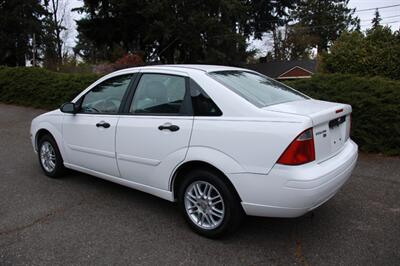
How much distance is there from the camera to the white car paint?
2834 mm

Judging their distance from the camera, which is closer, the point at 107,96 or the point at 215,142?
the point at 215,142

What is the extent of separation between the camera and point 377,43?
30.7 feet

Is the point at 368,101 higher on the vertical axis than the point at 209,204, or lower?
higher

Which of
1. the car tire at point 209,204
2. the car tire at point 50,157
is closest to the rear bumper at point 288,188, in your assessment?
the car tire at point 209,204

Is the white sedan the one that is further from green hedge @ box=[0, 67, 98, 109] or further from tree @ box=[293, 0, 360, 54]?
tree @ box=[293, 0, 360, 54]

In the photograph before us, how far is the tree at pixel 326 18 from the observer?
1880 inches

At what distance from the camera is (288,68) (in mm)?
35406

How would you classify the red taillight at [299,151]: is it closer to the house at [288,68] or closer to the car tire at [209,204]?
the car tire at [209,204]

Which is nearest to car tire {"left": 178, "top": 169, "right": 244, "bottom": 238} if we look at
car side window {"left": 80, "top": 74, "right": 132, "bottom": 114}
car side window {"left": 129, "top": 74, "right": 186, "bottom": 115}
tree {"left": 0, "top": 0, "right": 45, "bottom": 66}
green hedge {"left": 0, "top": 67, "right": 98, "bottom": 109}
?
car side window {"left": 129, "top": 74, "right": 186, "bottom": 115}

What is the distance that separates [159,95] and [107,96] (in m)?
0.90

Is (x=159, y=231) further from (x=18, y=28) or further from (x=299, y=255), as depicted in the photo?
(x=18, y=28)

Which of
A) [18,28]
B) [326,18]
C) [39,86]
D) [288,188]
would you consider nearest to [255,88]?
[288,188]

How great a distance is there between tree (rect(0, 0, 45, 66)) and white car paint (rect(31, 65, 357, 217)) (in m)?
32.1

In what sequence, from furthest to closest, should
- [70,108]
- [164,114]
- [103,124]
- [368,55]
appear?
[368,55] → [70,108] → [103,124] → [164,114]
